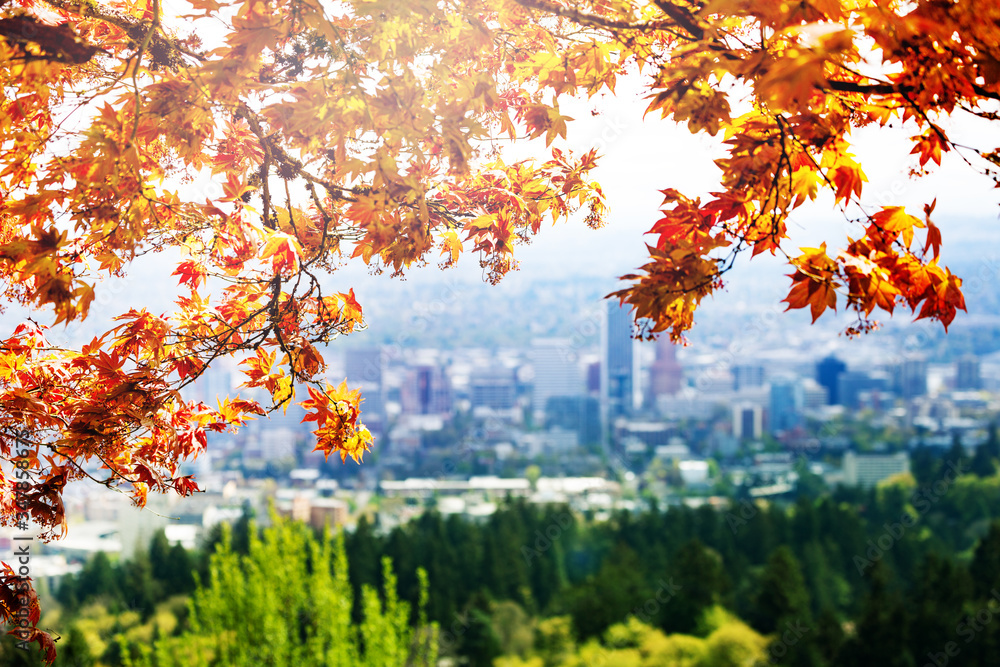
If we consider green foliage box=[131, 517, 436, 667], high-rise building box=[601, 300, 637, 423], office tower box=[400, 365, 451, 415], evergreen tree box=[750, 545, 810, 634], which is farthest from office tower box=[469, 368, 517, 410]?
green foliage box=[131, 517, 436, 667]

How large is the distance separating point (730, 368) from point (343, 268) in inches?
1065

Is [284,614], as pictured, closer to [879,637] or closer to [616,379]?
[879,637]

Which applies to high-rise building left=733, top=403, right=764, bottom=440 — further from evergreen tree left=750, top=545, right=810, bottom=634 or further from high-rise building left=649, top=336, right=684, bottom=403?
evergreen tree left=750, top=545, right=810, bottom=634

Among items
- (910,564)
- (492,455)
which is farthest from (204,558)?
(910,564)

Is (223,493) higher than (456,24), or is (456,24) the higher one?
(456,24)

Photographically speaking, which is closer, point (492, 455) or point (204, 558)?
point (204, 558)

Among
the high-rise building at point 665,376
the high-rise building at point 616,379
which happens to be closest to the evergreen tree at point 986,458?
the high-rise building at point 616,379

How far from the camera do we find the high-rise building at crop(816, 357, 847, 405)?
24.4 meters

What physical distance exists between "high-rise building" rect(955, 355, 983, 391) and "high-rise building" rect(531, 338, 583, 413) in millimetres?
12792

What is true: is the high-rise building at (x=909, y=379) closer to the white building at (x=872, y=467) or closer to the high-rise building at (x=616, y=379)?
the white building at (x=872, y=467)

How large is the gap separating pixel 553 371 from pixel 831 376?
9.08m

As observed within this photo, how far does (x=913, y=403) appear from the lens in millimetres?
24125

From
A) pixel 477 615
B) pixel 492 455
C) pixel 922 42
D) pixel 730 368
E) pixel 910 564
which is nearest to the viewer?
pixel 922 42

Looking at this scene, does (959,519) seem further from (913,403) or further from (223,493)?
(223,493)
